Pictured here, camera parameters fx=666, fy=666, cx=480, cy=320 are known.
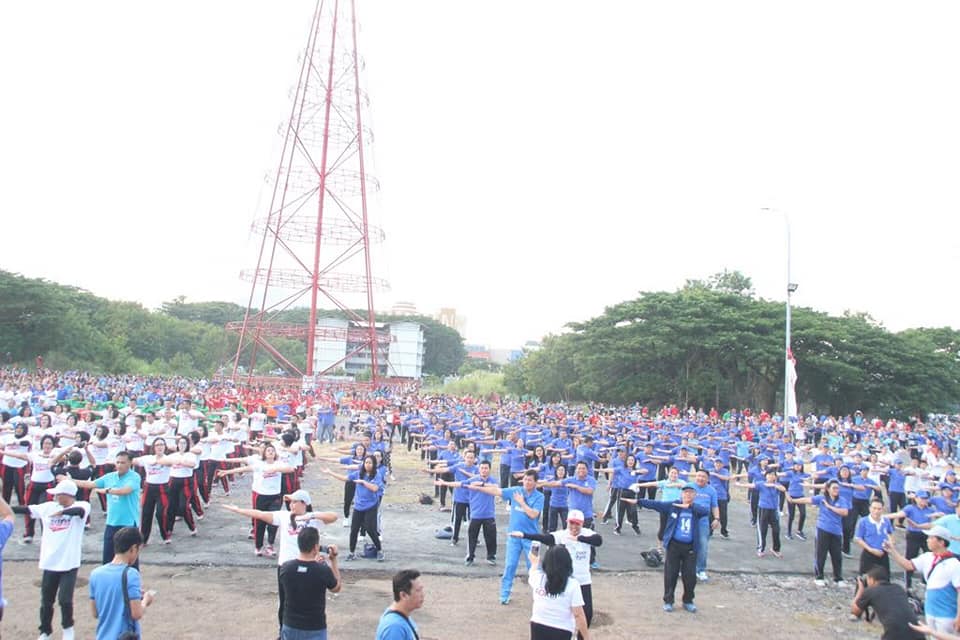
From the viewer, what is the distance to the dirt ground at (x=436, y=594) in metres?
7.64

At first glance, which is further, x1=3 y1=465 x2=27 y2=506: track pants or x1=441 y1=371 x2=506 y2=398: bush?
x1=441 y1=371 x2=506 y2=398: bush

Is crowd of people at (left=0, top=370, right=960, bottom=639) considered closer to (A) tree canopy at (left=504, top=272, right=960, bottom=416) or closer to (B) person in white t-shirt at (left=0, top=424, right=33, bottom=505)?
(B) person in white t-shirt at (left=0, top=424, right=33, bottom=505)

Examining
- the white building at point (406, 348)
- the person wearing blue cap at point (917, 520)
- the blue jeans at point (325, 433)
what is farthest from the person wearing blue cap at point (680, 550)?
the white building at point (406, 348)

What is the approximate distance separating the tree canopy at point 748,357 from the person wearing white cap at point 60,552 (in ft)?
120

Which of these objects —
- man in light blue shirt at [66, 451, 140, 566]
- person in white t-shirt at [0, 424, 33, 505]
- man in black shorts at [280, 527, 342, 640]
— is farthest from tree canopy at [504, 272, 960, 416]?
man in black shorts at [280, 527, 342, 640]

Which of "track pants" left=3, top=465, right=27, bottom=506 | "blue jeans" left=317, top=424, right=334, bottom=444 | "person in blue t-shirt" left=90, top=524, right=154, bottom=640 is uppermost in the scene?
"person in blue t-shirt" left=90, top=524, right=154, bottom=640

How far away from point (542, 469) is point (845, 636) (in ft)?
16.2

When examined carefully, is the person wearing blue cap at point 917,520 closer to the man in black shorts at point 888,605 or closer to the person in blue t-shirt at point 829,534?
the person in blue t-shirt at point 829,534

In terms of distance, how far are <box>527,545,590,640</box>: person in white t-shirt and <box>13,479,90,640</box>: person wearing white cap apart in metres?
4.69

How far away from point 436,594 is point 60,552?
4469mm

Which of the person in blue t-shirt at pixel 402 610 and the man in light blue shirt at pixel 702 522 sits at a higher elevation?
the person in blue t-shirt at pixel 402 610

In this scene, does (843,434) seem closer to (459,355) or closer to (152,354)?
(152,354)

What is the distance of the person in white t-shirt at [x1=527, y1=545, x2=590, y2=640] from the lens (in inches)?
196

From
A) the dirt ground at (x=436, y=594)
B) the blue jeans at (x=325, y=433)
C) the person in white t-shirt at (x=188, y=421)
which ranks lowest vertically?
the dirt ground at (x=436, y=594)
